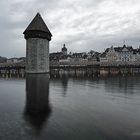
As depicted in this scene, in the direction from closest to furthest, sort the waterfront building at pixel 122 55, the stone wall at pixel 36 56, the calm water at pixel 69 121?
the calm water at pixel 69 121, the stone wall at pixel 36 56, the waterfront building at pixel 122 55

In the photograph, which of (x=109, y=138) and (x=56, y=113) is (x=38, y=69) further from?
(x=109, y=138)

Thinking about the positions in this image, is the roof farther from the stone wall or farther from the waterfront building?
the waterfront building

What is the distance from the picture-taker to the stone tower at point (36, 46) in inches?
1427

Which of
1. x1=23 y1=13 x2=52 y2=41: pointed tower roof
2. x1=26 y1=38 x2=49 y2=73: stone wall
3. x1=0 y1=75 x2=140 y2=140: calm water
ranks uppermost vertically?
x1=23 y1=13 x2=52 y2=41: pointed tower roof

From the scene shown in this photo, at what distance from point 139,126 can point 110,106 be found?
139 inches

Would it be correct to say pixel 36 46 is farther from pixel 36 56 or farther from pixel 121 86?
pixel 121 86

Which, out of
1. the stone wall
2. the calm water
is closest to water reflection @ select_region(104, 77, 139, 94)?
the calm water

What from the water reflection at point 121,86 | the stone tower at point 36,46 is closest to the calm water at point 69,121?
the water reflection at point 121,86

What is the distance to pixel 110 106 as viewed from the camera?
1148 cm

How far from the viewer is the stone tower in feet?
119

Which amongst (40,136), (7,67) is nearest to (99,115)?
(40,136)

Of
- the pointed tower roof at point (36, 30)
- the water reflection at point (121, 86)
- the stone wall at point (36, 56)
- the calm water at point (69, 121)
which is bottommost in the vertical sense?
the water reflection at point (121, 86)

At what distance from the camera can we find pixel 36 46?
3675cm

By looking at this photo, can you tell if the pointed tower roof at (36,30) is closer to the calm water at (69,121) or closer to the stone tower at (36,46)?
the stone tower at (36,46)
